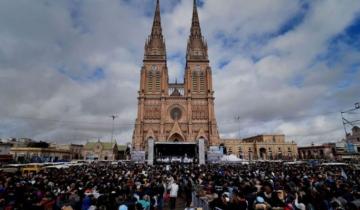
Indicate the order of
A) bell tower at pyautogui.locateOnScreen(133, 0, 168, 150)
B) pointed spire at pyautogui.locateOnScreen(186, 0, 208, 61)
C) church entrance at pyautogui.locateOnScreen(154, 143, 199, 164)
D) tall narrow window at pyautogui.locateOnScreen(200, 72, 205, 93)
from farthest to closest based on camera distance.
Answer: pointed spire at pyautogui.locateOnScreen(186, 0, 208, 61), tall narrow window at pyautogui.locateOnScreen(200, 72, 205, 93), bell tower at pyautogui.locateOnScreen(133, 0, 168, 150), church entrance at pyautogui.locateOnScreen(154, 143, 199, 164)

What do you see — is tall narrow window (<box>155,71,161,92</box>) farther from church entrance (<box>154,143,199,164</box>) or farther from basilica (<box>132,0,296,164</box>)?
church entrance (<box>154,143,199,164</box>)

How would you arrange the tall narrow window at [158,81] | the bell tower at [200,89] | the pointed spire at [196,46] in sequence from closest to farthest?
1. the bell tower at [200,89]
2. the tall narrow window at [158,81]
3. the pointed spire at [196,46]

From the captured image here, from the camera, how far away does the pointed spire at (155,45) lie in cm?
6281

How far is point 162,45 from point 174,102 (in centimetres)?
1830

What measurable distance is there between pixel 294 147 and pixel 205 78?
38431 mm

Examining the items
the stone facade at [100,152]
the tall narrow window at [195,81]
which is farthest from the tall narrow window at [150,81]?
the stone facade at [100,152]

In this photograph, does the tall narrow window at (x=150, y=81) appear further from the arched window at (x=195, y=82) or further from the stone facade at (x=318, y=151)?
the stone facade at (x=318, y=151)

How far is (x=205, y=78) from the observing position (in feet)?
202

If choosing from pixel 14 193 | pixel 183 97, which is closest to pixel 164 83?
pixel 183 97

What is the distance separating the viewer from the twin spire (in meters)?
63.3

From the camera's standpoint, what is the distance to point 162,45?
65250mm

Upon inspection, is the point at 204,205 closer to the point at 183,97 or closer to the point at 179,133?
the point at 179,133

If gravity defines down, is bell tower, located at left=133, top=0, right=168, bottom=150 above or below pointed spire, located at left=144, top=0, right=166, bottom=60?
below

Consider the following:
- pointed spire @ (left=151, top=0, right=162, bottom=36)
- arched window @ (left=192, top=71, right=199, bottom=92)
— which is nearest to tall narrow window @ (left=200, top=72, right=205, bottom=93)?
arched window @ (left=192, top=71, right=199, bottom=92)
